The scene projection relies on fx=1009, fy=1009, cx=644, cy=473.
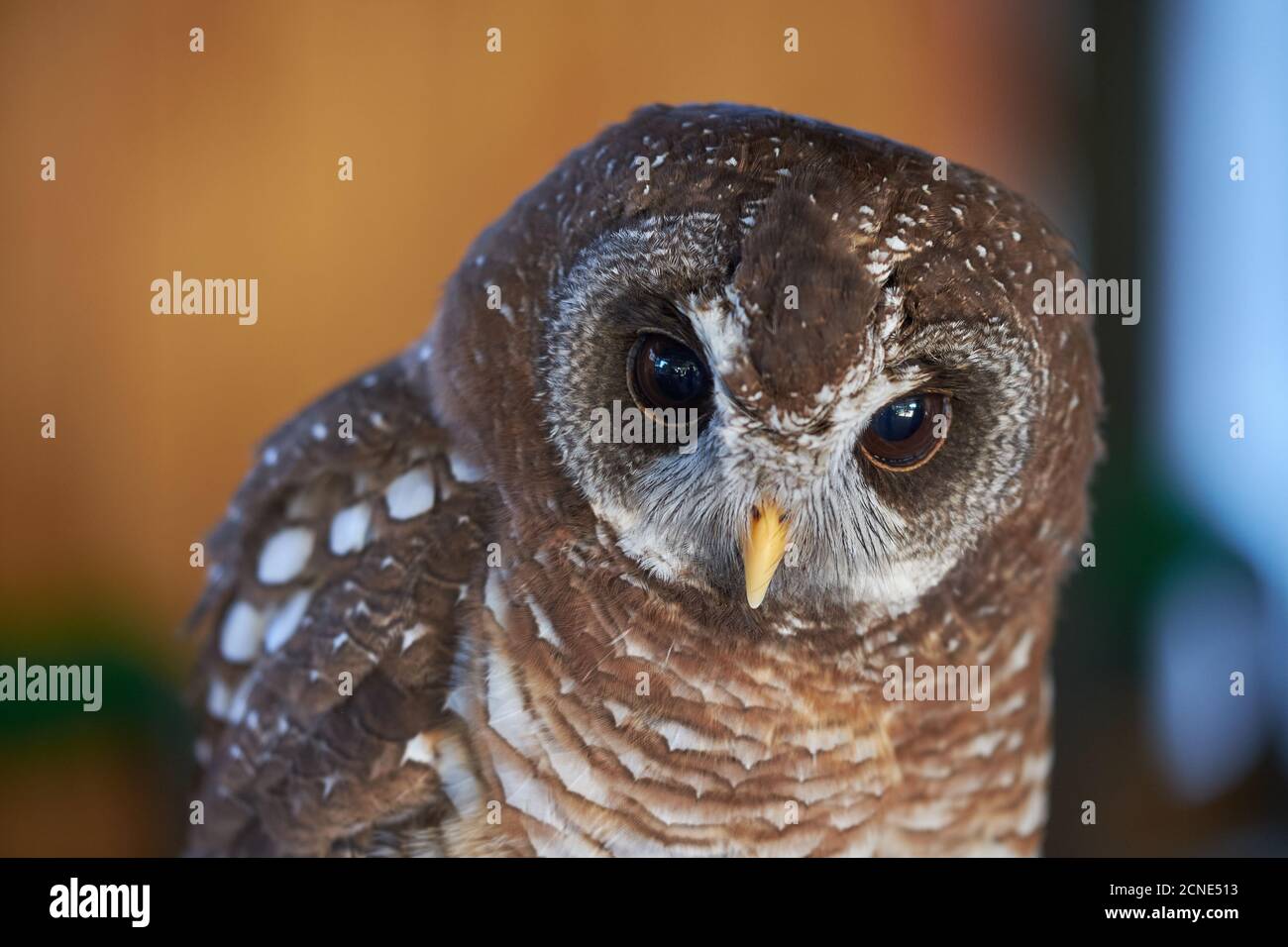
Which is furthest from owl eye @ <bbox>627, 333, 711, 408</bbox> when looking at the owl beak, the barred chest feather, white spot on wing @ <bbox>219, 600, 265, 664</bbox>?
white spot on wing @ <bbox>219, 600, 265, 664</bbox>

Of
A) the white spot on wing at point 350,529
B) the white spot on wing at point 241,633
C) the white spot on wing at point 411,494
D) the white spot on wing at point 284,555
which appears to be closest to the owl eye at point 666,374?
the white spot on wing at point 411,494

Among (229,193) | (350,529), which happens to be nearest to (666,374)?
(350,529)

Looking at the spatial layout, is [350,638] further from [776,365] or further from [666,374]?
[776,365]

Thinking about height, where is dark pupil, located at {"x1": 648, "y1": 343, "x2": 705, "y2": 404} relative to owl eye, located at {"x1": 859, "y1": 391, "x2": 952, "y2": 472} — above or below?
above

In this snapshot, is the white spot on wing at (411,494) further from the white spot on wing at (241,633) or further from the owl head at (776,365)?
the white spot on wing at (241,633)

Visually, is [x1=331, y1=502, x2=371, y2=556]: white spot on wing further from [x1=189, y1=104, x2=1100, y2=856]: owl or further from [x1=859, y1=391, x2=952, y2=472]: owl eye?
[x1=859, y1=391, x2=952, y2=472]: owl eye
